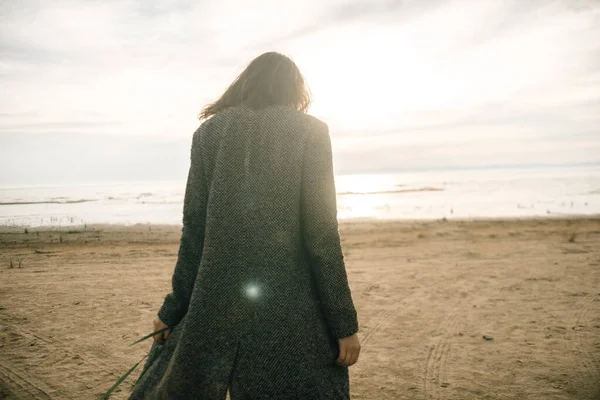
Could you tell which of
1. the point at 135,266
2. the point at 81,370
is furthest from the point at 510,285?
the point at 135,266

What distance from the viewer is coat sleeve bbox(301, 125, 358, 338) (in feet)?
4.95

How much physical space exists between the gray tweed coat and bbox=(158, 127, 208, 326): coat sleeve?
55mm

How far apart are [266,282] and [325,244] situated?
26cm

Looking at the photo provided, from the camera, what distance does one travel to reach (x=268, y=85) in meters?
1.69

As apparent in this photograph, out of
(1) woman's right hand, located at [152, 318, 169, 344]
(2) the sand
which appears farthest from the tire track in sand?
(1) woman's right hand, located at [152, 318, 169, 344]

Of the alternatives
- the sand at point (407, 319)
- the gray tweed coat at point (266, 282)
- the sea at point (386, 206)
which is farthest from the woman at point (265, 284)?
the sea at point (386, 206)

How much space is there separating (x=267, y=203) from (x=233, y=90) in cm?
56

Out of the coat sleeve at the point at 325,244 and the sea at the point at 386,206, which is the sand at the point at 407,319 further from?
the sea at the point at 386,206

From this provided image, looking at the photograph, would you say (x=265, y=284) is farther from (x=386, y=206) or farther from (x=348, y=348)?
(x=386, y=206)

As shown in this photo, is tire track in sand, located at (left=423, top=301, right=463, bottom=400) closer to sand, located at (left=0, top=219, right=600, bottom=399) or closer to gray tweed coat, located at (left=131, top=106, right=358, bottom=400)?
sand, located at (left=0, top=219, right=600, bottom=399)

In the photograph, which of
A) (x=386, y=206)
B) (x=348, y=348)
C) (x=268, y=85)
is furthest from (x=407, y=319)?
(x=386, y=206)

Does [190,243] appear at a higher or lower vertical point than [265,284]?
higher

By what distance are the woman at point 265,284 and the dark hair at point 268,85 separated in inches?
3.8

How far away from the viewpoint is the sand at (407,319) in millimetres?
3738
